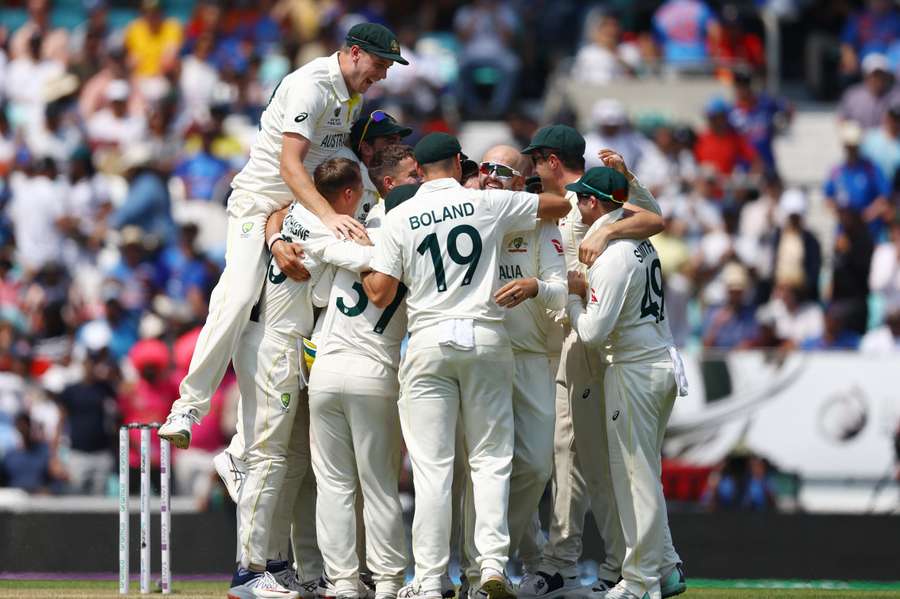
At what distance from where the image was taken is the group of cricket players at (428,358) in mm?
8406

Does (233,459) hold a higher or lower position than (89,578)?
higher

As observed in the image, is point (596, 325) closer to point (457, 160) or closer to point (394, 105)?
point (457, 160)

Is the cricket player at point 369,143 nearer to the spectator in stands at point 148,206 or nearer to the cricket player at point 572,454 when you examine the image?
the cricket player at point 572,454

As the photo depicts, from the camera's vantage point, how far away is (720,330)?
1440 centimetres

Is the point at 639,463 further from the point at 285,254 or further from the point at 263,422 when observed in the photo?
the point at 285,254

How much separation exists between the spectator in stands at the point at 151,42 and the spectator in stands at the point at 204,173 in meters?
2.13

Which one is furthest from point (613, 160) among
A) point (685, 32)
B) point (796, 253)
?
point (685, 32)

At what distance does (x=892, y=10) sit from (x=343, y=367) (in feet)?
39.9

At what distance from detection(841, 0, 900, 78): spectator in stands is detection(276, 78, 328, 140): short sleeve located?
1076cm

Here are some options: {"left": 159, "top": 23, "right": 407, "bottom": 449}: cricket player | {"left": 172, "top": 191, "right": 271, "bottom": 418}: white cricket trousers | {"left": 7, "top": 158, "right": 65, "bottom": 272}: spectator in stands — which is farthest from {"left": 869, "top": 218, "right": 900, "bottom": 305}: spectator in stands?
{"left": 7, "top": 158, "right": 65, "bottom": 272}: spectator in stands

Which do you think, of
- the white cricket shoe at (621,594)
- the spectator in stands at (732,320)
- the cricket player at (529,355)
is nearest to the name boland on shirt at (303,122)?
the cricket player at (529,355)

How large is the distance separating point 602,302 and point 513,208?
671 mm

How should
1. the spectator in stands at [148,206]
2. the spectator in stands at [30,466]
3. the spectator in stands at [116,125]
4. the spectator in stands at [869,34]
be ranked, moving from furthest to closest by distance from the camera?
1. the spectator in stands at [869,34]
2. the spectator in stands at [116,125]
3. the spectator in stands at [148,206]
4. the spectator in stands at [30,466]

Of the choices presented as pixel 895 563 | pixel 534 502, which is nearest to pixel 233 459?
pixel 534 502
